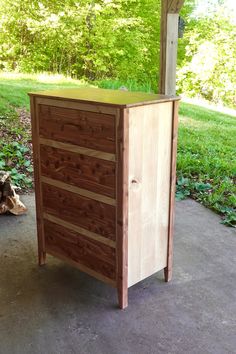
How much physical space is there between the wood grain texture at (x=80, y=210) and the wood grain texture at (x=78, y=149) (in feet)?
0.87

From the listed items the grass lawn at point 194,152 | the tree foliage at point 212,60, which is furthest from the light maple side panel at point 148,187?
the tree foliage at point 212,60

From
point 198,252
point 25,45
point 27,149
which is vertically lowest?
point 198,252

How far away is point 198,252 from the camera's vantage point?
3.05 m

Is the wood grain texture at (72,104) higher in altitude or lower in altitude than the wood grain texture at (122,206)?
higher

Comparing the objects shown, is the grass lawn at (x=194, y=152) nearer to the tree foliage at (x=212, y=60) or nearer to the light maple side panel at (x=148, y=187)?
the light maple side panel at (x=148, y=187)

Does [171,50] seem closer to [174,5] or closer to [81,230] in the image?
[174,5]

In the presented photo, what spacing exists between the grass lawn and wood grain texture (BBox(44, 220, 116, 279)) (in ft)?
5.00

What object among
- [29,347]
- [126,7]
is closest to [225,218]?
[29,347]

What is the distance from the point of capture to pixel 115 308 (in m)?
2.37

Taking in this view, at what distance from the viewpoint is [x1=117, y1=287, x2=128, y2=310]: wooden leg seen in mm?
2334

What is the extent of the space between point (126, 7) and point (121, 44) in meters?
1.24

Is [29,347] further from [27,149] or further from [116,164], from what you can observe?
[27,149]

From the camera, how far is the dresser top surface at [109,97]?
2.11 meters

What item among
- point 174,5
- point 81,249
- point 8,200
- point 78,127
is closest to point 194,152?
point 174,5
